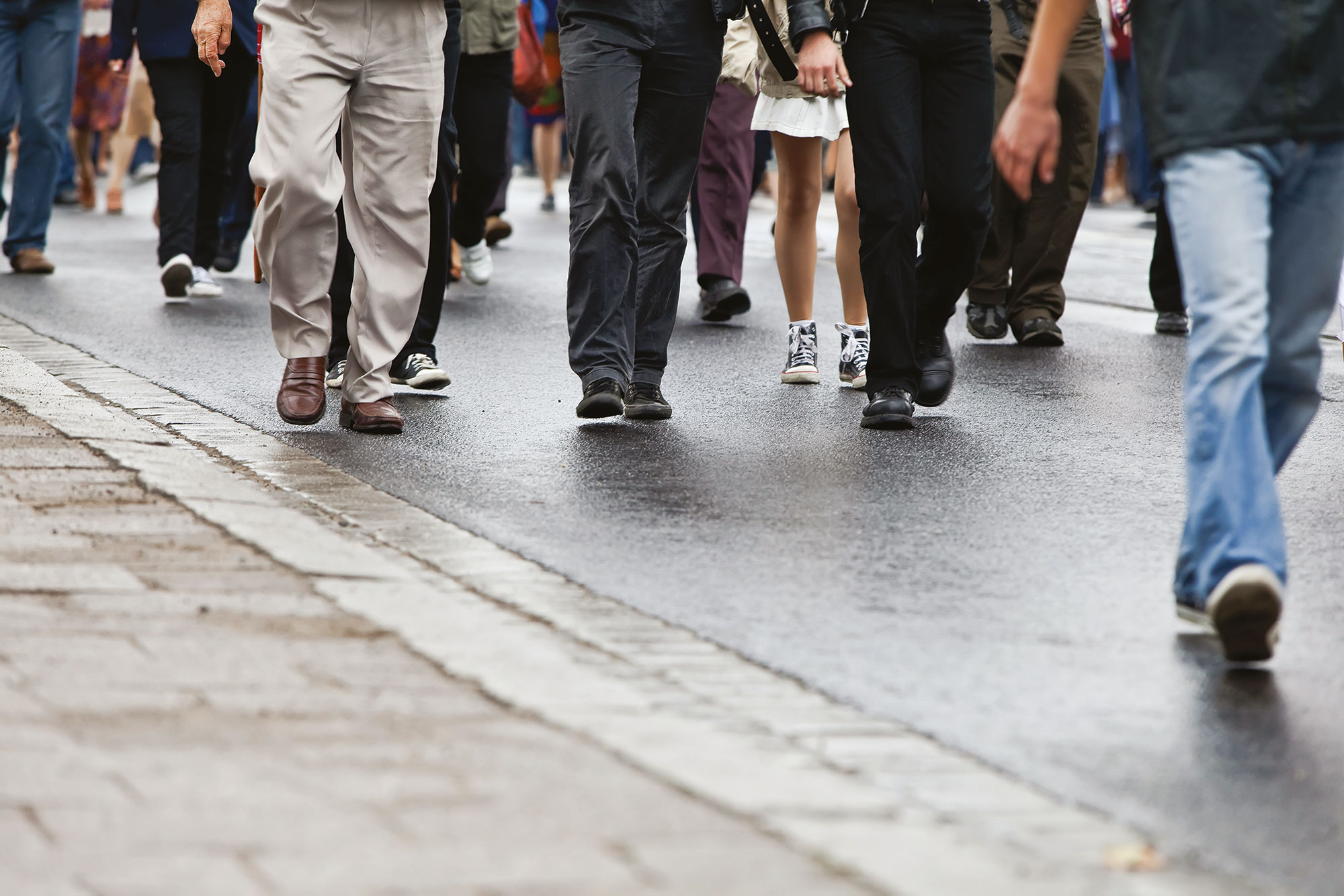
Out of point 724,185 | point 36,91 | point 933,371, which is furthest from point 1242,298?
point 36,91

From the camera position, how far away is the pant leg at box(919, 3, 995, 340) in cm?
602

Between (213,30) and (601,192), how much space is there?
55.6 inches

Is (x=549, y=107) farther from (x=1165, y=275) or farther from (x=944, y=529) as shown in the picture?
(x=944, y=529)

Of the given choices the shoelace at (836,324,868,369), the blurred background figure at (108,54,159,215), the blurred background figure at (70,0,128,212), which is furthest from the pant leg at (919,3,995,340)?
the blurred background figure at (70,0,128,212)

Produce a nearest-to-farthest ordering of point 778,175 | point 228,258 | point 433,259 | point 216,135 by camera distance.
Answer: point 433,259 < point 778,175 < point 216,135 < point 228,258

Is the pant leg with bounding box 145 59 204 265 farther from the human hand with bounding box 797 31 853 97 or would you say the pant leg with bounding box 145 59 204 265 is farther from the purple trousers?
the human hand with bounding box 797 31 853 97

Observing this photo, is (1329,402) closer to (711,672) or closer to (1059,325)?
(1059,325)

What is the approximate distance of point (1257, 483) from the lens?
12.1ft

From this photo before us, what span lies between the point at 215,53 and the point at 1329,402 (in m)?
3.90

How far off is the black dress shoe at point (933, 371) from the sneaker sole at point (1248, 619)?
297 cm

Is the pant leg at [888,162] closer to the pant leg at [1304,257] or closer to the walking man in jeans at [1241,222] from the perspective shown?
the walking man in jeans at [1241,222]

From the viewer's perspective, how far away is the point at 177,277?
32.5ft

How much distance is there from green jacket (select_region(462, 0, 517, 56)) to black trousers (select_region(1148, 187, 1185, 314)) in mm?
2926

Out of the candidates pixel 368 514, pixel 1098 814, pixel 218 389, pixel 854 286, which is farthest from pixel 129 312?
pixel 1098 814
